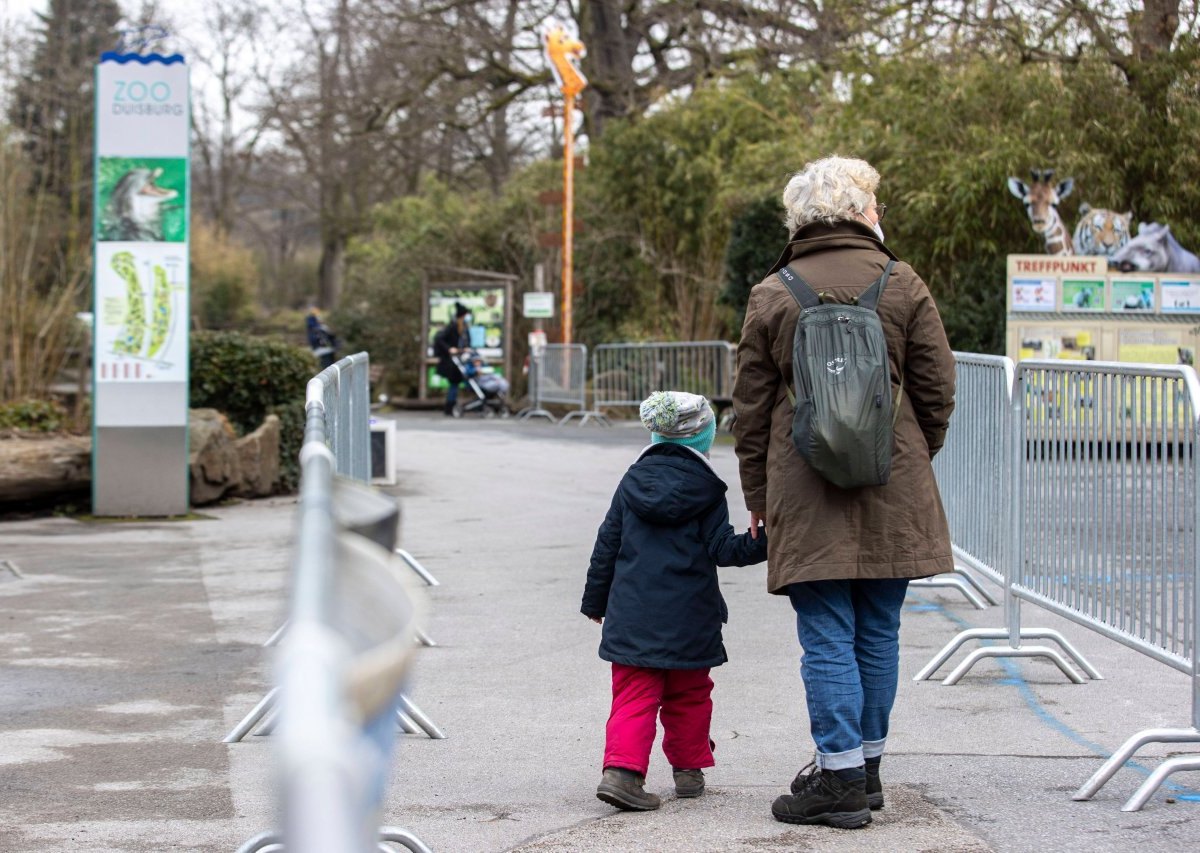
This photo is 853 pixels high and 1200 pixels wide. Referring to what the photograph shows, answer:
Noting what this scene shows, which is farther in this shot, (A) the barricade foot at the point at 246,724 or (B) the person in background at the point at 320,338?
(B) the person in background at the point at 320,338

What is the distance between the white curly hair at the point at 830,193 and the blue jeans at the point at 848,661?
108 cm

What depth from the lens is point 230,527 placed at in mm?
11148

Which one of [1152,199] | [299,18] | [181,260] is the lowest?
[181,260]

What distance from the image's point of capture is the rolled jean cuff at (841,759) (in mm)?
4324

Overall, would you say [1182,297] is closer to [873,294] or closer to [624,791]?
[873,294]

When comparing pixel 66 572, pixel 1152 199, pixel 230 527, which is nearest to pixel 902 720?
pixel 66 572

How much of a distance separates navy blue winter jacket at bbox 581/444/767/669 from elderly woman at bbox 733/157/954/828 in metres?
0.15

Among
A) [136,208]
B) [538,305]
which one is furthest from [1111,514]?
[538,305]

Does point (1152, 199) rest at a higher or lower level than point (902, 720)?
higher

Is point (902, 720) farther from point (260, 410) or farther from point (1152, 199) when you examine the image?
point (1152, 199)

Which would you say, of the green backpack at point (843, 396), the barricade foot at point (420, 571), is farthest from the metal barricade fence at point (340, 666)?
the barricade foot at point (420, 571)

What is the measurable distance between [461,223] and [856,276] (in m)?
25.1

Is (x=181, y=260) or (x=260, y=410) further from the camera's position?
(x=260, y=410)

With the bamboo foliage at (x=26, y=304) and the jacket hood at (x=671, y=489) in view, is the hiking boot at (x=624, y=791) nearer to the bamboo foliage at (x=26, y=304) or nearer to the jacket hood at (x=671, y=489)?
the jacket hood at (x=671, y=489)
